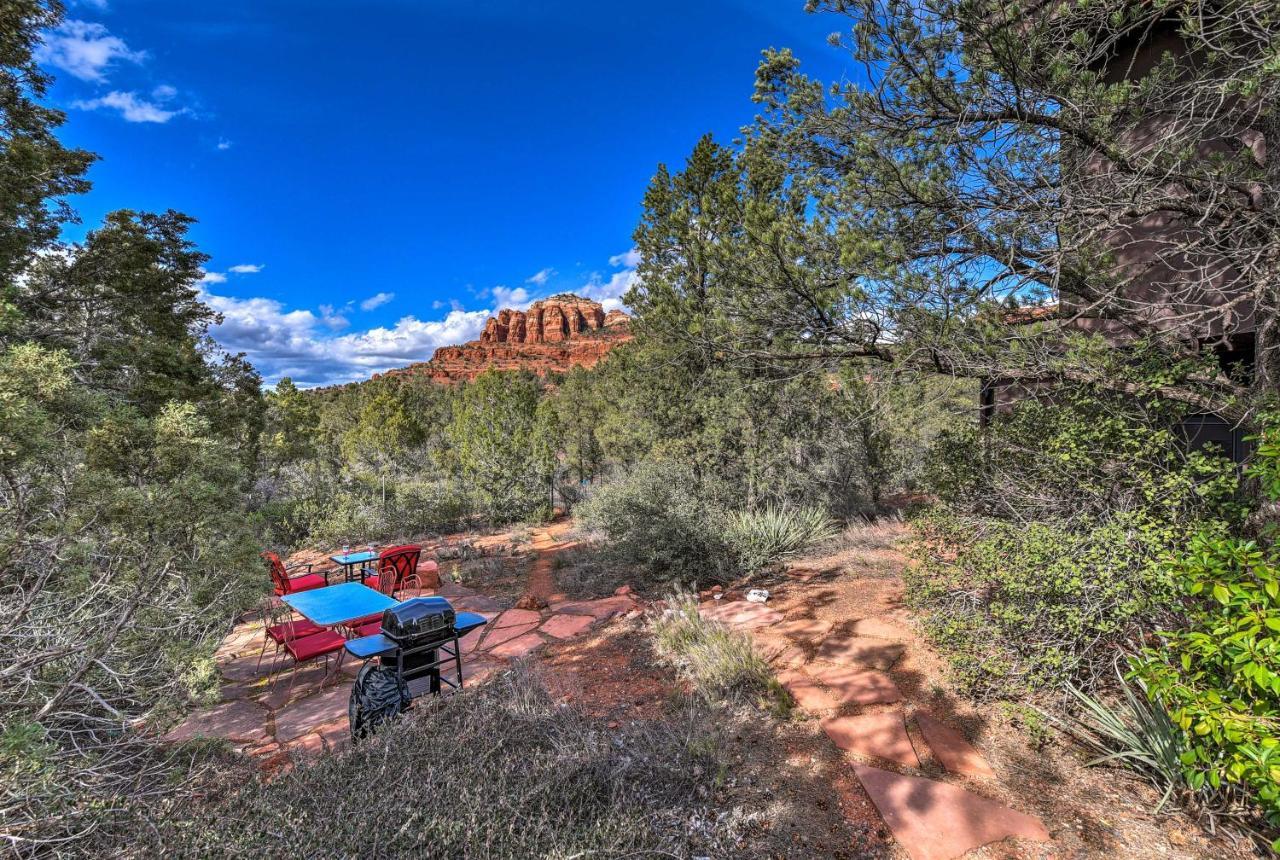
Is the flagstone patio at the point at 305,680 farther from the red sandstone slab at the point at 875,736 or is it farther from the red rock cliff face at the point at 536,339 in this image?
the red rock cliff face at the point at 536,339

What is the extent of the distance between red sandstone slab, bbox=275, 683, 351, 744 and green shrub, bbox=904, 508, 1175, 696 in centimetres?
406

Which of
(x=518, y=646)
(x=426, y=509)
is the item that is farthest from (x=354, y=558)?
(x=426, y=509)

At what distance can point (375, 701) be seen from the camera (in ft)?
9.08

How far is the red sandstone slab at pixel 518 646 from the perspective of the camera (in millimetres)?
4375

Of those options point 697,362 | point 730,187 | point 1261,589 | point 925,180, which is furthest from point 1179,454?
point 730,187

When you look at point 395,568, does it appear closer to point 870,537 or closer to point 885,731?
point 885,731

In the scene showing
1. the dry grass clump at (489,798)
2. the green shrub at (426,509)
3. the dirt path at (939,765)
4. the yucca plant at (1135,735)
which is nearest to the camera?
the dry grass clump at (489,798)

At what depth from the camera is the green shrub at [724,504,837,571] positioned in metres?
6.01

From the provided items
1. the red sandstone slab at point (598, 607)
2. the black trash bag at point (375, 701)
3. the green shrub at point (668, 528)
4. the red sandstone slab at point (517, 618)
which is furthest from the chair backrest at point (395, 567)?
the black trash bag at point (375, 701)

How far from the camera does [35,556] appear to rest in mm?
2574

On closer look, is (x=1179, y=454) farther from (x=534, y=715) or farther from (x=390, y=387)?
(x=390, y=387)

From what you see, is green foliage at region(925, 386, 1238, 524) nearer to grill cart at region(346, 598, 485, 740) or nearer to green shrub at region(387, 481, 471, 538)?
grill cart at region(346, 598, 485, 740)

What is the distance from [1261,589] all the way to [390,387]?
1019 inches

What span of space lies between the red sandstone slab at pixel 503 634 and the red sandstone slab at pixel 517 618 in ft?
0.28
